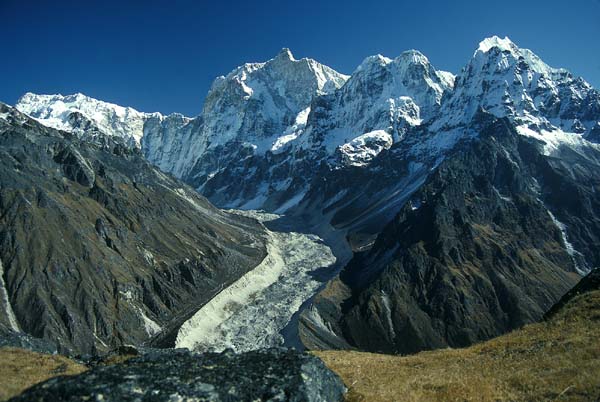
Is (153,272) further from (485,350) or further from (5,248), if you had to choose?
(485,350)

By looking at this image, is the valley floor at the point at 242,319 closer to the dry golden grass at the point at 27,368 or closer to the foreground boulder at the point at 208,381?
the dry golden grass at the point at 27,368

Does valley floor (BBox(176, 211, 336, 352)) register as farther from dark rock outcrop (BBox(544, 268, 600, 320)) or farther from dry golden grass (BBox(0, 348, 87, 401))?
dry golden grass (BBox(0, 348, 87, 401))

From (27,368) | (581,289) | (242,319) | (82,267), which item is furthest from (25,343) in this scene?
(242,319)

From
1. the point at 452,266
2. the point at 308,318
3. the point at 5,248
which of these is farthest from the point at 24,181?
the point at 452,266

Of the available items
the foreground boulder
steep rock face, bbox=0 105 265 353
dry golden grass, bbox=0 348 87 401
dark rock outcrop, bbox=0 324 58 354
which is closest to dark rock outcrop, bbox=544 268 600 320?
the foreground boulder

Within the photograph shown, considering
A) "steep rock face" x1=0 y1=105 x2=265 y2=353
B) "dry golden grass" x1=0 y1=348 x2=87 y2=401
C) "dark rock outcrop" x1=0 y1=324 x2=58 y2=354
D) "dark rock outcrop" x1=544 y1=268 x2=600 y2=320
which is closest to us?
"dry golden grass" x1=0 y1=348 x2=87 y2=401
